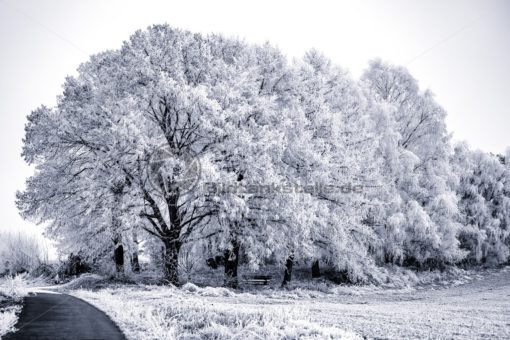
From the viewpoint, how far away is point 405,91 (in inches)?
1272

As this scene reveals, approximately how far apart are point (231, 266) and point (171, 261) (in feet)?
12.3

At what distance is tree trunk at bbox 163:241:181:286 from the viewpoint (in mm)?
21297

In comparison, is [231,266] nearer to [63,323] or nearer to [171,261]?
[171,261]

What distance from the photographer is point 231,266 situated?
2364 cm

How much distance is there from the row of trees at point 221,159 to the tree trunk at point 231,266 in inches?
3.1

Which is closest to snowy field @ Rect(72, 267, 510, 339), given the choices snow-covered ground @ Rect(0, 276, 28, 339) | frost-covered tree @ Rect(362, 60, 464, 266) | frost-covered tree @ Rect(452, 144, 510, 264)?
snow-covered ground @ Rect(0, 276, 28, 339)

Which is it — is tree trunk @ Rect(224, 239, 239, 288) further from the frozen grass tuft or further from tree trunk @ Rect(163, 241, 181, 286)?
the frozen grass tuft

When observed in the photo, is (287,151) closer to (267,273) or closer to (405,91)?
(267,273)

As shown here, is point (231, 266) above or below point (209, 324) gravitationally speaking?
above

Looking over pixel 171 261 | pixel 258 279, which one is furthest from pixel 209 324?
pixel 258 279

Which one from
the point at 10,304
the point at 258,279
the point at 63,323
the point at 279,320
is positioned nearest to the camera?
the point at 63,323

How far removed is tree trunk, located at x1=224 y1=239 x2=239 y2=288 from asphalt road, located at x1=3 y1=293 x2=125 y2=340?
31.3ft

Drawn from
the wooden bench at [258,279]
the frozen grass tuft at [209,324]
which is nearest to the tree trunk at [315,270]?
the wooden bench at [258,279]

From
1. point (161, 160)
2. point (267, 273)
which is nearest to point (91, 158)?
point (161, 160)
